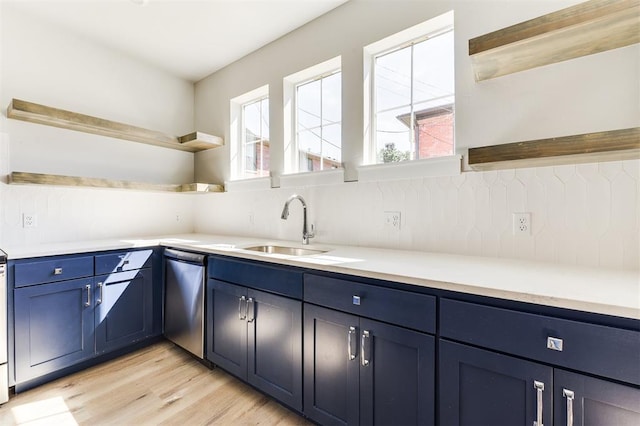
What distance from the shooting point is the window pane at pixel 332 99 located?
7.41 feet

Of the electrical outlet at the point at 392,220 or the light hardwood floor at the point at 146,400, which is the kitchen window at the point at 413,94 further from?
the light hardwood floor at the point at 146,400

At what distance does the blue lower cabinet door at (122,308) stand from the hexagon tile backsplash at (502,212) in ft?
4.76

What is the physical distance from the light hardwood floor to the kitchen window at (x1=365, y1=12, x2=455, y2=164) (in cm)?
172

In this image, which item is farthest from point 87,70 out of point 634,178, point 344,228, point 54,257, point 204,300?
point 634,178

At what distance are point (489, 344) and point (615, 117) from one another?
1153 millimetres

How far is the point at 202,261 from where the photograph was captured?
2.01 meters

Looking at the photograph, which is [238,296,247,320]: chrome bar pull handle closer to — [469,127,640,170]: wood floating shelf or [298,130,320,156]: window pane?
[298,130,320,156]: window pane

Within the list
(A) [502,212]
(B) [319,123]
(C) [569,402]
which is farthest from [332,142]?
(C) [569,402]

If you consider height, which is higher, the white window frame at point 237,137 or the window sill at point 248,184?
the white window frame at point 237,137

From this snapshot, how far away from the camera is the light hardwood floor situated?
1.56 metres

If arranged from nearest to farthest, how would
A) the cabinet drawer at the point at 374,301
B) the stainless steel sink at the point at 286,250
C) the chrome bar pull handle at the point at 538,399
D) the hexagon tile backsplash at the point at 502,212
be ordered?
the chrome bar pull handle at the point at 538,399 → the cabinet drawer at the point at 374,301 → the hexagon tile backsplash at the point at 502,212 → the stainless steel sink at the point at 286,250

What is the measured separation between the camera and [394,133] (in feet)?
6.48

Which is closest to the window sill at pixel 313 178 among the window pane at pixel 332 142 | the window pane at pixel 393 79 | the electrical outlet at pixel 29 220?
the window pane at pixel 332 142

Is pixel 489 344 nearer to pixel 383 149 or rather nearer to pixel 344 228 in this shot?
pixel 344 228
